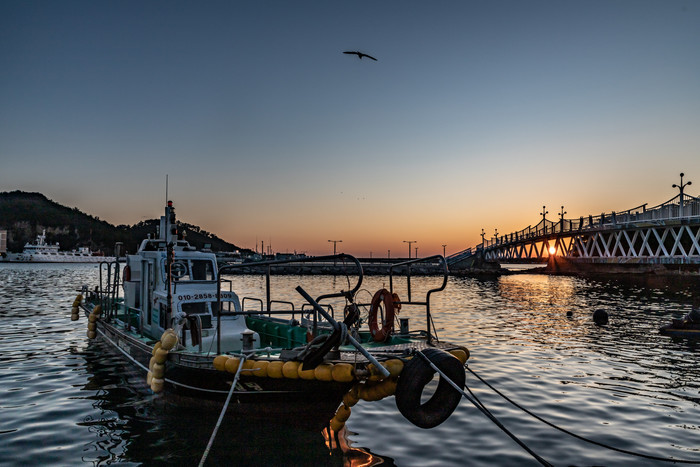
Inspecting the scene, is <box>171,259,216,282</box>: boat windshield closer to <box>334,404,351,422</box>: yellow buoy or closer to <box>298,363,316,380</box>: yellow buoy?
<box>298,363,316,380</box>: yellow buoy

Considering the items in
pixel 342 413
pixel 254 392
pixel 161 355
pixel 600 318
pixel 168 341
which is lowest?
pixel 600 318

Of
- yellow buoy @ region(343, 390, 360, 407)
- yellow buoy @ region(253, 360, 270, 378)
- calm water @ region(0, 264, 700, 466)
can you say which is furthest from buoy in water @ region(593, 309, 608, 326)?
yellow buoy @ region(253, 360, 270, 378)

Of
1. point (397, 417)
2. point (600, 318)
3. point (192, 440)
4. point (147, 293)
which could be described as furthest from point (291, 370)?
point (600, 318)

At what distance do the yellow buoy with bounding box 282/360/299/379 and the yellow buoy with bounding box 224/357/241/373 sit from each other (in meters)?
1.04

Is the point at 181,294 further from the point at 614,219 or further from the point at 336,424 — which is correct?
the point at 614,219

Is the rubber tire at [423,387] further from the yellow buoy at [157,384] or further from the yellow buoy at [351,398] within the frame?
the yellow buoy at [157,384]

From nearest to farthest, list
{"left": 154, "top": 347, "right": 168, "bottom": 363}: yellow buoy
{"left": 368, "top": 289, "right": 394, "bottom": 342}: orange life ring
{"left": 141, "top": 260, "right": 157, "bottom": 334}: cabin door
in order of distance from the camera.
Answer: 1. {"left": 154, "top": 347, "right": 168, "bottom": 363}: yellow buoy
2. {"left": 368, "top": 289, "right": 394, "bottom": 342}: orange life ring
3. {"left": 141, "top": 260, "right": 157, "bottom": 334}: cabin door

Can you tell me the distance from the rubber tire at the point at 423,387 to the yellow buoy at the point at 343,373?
73 centimetres

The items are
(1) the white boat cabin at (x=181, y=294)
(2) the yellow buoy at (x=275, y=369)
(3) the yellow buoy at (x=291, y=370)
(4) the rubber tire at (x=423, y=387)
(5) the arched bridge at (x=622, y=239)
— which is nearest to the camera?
(4) the rubber tire at (x=423, y=387)

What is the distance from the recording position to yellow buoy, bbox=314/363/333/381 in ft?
23.5

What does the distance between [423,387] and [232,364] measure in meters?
3.49

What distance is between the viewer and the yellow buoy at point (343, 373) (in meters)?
7.01

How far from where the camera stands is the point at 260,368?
781 cm

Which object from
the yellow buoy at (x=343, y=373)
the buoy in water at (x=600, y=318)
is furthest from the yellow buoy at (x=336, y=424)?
the buoy in water at (x=600, y=318)
